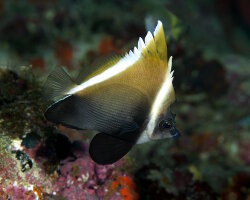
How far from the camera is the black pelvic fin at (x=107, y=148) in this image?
213cm

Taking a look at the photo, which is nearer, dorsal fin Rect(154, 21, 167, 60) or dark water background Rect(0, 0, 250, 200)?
dorsal fin Rect(154, 21, 167, 60)

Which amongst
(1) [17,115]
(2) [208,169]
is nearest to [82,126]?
(1) [17,115]

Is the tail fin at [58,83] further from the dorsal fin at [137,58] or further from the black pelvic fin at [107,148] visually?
the black pelvic fin at [107,148]

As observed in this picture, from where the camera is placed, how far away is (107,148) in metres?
2.14

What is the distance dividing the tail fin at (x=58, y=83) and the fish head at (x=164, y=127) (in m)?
0.60

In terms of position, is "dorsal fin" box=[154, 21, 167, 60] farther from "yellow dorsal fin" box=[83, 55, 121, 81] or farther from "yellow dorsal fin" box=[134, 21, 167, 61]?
"yellow dorsal fin" box=[83, 55, 121, 81]

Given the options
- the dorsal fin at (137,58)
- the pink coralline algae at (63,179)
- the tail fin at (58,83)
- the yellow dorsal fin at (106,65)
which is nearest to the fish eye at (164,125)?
the dorsal fin at (137,58)

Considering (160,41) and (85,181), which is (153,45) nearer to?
(160,41)

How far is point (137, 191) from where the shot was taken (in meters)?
2.98

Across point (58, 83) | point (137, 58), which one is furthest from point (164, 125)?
point (58, 83)

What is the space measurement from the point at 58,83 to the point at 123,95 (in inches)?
16.5

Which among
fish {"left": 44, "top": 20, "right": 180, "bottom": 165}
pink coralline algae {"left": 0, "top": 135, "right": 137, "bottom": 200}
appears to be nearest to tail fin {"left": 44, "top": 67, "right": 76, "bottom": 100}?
fish {"left": 44, "top": 20, "right": 180, "bottom": 165}

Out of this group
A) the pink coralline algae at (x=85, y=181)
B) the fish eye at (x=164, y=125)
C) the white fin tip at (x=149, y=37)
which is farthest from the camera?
the pink coralline algae at (x=85, y=181)

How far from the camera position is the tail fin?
78.0 inches
